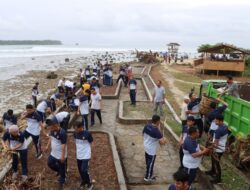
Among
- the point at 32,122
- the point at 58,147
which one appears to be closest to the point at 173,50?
the point at 32,122

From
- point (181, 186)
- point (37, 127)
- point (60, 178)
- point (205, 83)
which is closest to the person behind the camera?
point (181, 186)

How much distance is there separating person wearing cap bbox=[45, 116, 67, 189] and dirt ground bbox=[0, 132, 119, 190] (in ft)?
1.27

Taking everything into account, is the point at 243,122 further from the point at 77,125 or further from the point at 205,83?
the point at 77,125

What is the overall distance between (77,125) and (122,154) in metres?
3.47

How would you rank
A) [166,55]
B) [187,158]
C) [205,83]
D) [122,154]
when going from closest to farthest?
[187,158] < [122,154] < [205,83] < [166,55]

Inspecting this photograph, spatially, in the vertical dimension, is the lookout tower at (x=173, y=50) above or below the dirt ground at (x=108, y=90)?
above

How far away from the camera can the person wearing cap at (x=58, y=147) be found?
7.43 m

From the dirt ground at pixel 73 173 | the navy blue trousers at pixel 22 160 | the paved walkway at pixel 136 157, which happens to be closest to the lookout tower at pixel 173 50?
the paved walkway at pixel 136 157

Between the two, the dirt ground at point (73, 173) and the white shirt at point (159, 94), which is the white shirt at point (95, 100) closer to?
the white shirt at point (159, 94)

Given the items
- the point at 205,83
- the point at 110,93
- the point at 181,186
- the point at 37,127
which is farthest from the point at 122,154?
the point at 110,93

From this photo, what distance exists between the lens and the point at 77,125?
7.27 meters

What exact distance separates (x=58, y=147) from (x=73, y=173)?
1333 mm

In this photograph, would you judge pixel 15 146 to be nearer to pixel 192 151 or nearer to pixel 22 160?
pixel 22 160

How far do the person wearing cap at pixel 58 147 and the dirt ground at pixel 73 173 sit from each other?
→ 1.27ft
